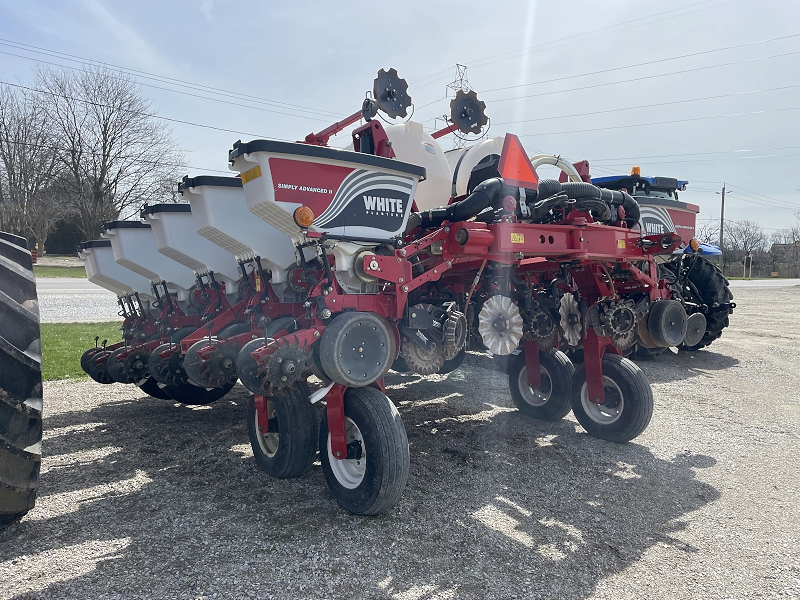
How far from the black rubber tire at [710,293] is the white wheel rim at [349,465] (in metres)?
7.49

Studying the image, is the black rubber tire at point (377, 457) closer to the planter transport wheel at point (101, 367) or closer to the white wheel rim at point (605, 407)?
the white wheel rim at point (605, 407)

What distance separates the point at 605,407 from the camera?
16.9 feet

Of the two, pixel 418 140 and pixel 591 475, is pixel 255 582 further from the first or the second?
pixel 418 140

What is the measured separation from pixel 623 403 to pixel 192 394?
14.4 ft

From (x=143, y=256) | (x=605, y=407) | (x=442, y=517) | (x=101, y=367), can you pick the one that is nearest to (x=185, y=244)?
(x=143, y=256)

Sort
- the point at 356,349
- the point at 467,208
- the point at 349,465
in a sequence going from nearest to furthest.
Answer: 1. the point at 356,349
2. the point at 349,465
3. the point at 467,208

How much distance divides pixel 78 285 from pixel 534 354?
65.0 feet

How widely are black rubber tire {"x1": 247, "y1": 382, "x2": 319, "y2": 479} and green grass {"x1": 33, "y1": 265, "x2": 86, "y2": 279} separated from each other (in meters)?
24.2

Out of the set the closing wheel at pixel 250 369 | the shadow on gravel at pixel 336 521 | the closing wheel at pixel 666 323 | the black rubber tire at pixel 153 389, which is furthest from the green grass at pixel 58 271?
the closing wheel at pixel 666 323

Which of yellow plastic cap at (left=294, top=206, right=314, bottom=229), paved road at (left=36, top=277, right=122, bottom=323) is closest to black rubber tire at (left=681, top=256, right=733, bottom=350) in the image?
yellow plastic cap at (left=294, top=206, right=314, bottom=229)

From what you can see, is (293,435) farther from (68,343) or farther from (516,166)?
(68,343)

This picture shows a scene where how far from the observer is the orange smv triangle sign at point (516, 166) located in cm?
424

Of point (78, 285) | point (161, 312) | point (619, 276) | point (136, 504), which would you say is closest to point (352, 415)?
point (136, 504)

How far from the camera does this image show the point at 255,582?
2.61 metres
